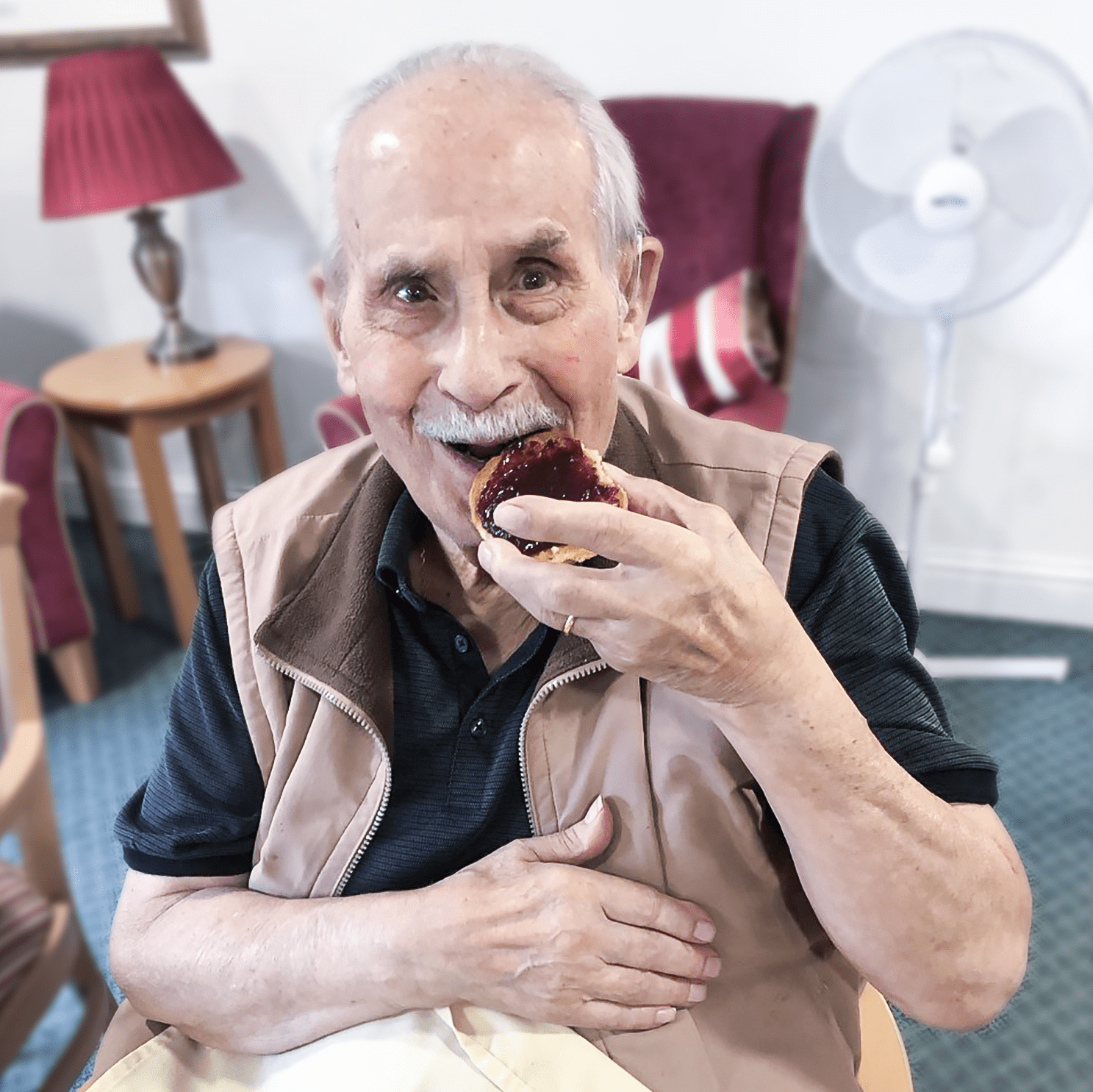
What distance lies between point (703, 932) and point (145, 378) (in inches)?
88.6

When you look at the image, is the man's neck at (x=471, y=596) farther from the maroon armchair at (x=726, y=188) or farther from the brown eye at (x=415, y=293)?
the maroon armchair at (x=726, y=188)

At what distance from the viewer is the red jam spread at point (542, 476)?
759 millimetres

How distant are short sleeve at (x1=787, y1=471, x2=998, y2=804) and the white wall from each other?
1695 mm

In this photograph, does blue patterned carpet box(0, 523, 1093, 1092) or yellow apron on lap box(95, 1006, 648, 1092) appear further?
blue patterned carpet box(0, 523, 1093, 1092)

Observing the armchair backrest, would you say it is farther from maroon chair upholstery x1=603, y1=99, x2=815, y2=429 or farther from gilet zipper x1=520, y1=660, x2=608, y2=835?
gilet zipper x1=520, y1=660, x2=608, y2=835

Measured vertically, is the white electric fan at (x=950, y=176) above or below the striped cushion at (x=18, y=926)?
above

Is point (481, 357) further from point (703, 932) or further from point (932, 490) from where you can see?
point (932, 490)

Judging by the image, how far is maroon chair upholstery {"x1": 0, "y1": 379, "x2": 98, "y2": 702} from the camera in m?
2.29

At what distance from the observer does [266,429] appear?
2.79 metres

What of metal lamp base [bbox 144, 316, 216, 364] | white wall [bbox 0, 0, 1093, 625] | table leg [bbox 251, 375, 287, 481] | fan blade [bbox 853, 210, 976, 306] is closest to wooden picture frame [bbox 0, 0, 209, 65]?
white wall [bbox 0, 0, 1093, 625]

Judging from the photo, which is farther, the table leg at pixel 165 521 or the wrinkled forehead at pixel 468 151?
the table leg at pixel 165 521

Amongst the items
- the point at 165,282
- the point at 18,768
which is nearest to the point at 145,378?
the point at 165,282

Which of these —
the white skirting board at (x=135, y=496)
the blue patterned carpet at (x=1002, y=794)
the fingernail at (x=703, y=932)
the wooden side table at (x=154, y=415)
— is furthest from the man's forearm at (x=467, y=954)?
the white skirting board at (x=135, y=496)

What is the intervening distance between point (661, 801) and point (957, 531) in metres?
1.97
